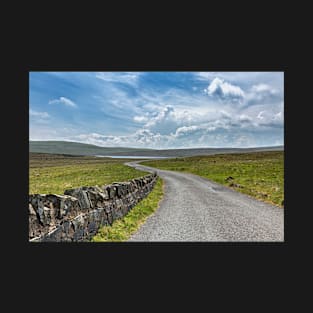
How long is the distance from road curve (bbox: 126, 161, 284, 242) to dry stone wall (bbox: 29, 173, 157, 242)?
1.32 metres

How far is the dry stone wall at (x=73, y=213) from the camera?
6840mm

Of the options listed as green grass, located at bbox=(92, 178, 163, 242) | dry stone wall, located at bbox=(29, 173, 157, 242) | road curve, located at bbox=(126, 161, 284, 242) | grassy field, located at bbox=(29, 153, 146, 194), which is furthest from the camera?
grassy field, located at bbox=(29, 153, 146, 194)

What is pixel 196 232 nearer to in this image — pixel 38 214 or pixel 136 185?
pixel 38 214

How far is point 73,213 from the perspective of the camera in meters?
7.92

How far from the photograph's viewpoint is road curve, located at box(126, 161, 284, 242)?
905 centimetres

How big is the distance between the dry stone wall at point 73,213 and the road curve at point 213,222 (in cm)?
132

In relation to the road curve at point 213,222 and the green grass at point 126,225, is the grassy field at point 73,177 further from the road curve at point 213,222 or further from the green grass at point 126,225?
the road curve at point 213,222

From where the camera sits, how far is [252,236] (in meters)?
9.26

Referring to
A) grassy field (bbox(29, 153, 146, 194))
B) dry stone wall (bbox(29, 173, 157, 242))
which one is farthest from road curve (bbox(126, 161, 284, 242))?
grassy field (bbox(29, 153, 146, 194))

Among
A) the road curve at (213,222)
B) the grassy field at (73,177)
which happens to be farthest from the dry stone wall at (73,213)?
the grassy field at (73,177)

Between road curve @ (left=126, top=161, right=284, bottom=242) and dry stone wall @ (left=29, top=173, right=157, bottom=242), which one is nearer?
dry stone wall @ (left=29, top=173, right=157, bottom=242)

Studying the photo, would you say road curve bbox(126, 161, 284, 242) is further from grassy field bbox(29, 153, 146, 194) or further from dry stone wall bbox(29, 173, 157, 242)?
Result: grassy field bbox(29, 153, 146, 194)

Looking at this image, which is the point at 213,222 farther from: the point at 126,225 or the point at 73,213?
the point at 73,213

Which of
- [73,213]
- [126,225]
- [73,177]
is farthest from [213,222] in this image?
[73,177]
